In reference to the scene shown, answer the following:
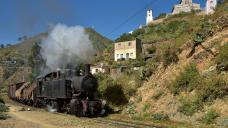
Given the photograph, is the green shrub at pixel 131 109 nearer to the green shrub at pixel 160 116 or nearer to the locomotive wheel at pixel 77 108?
the locomotive wheel at pixel 77 108

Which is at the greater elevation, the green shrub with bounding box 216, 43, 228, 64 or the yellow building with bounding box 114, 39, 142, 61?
the yellow building with bounding box 114, 39, 142, 61

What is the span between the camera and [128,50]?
69688 millimetres

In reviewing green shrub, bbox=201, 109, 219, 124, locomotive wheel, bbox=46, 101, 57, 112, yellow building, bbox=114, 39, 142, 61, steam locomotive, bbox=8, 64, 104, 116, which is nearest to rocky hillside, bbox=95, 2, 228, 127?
green shrub, bbox=201, 109, 219, 124

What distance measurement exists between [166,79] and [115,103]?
5614mm

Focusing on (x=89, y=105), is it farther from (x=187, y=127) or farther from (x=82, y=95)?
(x=187, y=127)

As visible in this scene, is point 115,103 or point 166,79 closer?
point 166,79

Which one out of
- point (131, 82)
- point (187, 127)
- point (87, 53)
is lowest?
point (187, 127)

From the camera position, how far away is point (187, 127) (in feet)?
69.4

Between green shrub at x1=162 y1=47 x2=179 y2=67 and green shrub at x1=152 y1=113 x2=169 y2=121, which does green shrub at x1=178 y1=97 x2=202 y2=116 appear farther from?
green shrub at x1=162 y1=47 x2=179 y2=67

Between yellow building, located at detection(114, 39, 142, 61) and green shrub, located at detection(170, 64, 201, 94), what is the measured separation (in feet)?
125

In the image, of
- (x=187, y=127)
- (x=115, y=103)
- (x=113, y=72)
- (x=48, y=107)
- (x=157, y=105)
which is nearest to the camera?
(x=187, y=127)

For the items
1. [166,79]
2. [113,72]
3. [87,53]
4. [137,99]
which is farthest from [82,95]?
[113,72]

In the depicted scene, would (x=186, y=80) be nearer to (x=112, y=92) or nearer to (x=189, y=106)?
(x=189, y=106)

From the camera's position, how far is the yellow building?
221 ft
